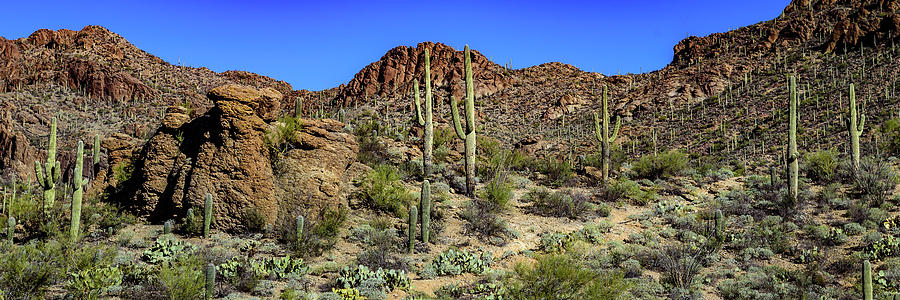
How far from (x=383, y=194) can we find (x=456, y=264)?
3.86 m

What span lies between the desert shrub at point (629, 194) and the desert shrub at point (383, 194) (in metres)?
7.42

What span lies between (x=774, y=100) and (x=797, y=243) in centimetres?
2685

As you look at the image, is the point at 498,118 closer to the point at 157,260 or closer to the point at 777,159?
the point at 777,159

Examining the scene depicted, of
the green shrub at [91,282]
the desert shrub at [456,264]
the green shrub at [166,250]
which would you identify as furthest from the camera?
the desert shrub at [456,264]

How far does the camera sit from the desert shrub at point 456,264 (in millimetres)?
11492

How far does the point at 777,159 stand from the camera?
90.8 feet

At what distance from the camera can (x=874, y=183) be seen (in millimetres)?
16875

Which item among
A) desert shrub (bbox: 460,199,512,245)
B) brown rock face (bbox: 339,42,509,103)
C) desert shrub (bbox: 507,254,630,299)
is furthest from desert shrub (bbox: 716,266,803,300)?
brown rock face (bbox: 339,42,509,103)

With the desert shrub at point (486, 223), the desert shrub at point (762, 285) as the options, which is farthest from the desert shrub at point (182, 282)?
the desert shrub at point (762, 285)

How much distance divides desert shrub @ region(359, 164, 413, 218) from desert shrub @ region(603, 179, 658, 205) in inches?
292

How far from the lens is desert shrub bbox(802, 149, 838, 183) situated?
66.2 ft

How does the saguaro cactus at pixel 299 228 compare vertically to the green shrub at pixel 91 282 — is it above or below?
above

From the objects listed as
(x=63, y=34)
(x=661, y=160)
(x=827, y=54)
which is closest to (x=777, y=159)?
(x=661, y=160)

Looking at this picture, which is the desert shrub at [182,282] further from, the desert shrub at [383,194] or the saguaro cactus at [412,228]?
the desert shrub at [383,194]
